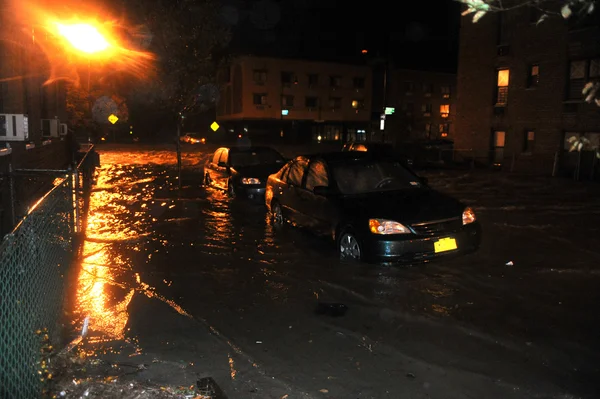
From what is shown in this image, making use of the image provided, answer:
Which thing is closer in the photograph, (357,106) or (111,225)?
(111,225)

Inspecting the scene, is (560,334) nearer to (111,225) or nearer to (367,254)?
(367,254)

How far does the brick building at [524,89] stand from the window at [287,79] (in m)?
33.3

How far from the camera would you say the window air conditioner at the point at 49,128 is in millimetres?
13663

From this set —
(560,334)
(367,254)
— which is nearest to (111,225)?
(367,254)

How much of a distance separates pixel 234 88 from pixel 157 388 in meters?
57.2

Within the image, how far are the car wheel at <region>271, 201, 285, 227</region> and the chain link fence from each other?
15.2ft

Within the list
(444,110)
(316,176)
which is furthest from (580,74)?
(444,110)

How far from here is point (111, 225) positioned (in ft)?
33.8

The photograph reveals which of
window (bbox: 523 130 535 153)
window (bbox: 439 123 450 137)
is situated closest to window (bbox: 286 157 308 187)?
window (bbox: 523 130 535 153)

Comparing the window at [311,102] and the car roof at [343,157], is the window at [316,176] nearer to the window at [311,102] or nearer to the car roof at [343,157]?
the car roof at [343,157]

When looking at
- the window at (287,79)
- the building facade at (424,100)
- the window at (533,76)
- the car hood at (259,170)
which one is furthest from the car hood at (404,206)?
the window at (287,79)

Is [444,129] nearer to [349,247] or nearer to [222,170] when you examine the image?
[222,170]

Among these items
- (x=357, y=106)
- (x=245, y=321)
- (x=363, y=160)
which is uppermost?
(x=357, y=106)

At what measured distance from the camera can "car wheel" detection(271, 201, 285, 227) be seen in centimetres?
984
